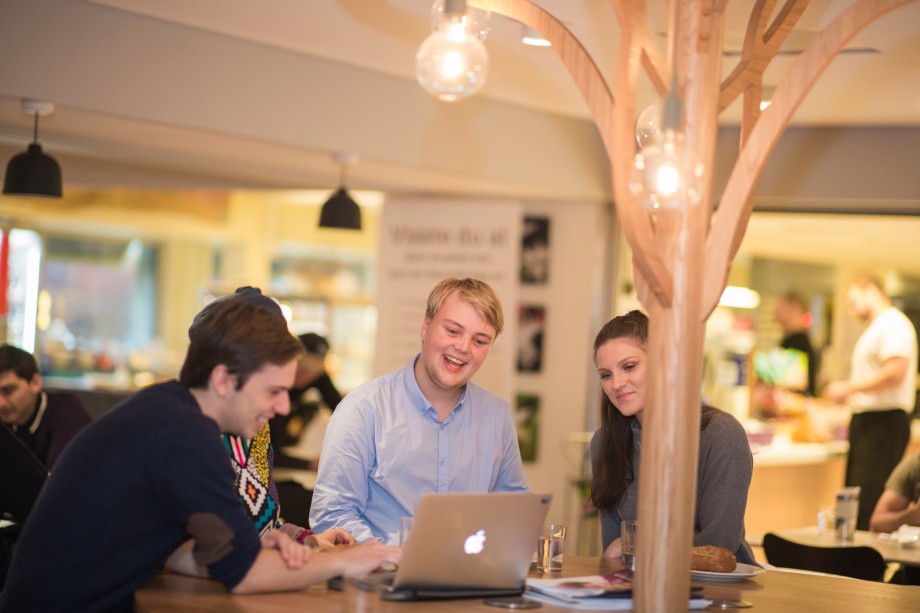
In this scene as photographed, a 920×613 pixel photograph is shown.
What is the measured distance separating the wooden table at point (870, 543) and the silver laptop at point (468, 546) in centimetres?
217

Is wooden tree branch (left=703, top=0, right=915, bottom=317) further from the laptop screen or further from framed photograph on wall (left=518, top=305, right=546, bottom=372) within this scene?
framed photograph on wall (left=518, top=305, right=546, bottom=372)

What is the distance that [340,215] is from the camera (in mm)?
6418

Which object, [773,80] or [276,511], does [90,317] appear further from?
[276,511]

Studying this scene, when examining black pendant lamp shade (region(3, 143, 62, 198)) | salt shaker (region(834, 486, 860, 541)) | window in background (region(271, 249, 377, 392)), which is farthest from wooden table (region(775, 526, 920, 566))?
window in background (region(271, 249, 377, 392))

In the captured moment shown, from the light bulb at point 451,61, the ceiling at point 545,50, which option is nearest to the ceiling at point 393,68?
the ceiling at point 545,50

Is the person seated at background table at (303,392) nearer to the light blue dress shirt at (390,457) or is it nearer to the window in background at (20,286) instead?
the light blue dress shirt at (390,457)

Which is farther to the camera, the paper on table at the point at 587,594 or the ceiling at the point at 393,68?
the ceiling at the point at 393,68

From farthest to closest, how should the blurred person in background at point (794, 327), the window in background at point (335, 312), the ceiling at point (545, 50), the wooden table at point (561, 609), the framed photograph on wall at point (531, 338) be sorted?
the window in background at point (335, 312)
the blurred person in background at point (794, 327)
the framed photograph on wall at point (531, 338)
the ceiling at point (545, 50)
the wooden table at point (561, 609)

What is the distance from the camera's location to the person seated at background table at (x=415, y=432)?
3.14 metres

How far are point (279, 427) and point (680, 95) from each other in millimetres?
3977

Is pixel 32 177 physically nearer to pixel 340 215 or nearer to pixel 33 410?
pixel 33 410

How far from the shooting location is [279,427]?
5.99 metres

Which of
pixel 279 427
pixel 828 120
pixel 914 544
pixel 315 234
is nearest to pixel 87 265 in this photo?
pixel 315 234

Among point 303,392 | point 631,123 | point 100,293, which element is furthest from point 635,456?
point 100,293
